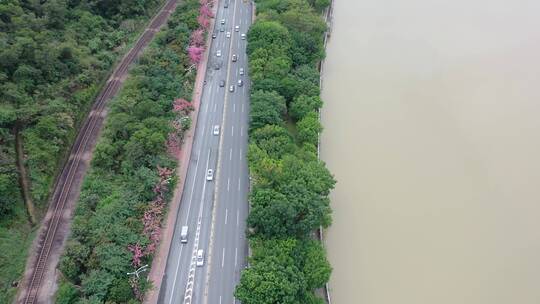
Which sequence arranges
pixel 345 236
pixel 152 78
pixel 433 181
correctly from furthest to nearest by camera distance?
pixel 152 78, pixel 433 181, pixel 345 236

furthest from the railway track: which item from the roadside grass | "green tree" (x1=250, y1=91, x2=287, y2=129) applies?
"green tree" (x1=250, y1=91, x2=287, y2=129)

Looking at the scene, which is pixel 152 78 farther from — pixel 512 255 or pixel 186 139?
pixel 512 255

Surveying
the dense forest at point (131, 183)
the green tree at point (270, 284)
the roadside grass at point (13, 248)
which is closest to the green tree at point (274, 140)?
the dense forest at point (131, 183)

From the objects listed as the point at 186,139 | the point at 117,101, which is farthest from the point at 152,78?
the point at 186,139

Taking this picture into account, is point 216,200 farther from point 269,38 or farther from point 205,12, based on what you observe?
point 205,12

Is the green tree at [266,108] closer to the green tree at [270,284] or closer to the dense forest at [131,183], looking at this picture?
the dense forest at [131,183]
